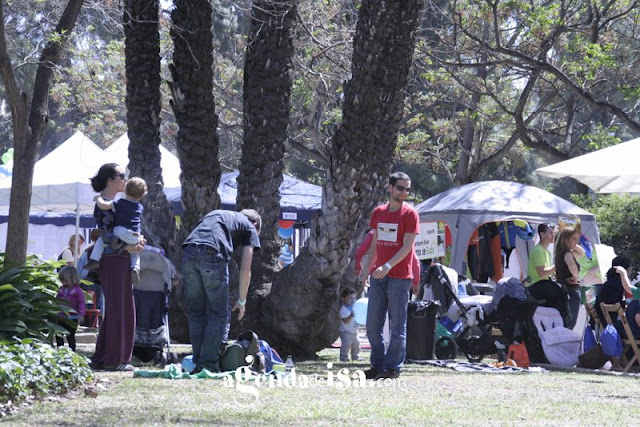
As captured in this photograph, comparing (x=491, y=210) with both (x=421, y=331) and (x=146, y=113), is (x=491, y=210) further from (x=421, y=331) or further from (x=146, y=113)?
(x=146, y=113)

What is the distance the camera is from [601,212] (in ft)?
80.0

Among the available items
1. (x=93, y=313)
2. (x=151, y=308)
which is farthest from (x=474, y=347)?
(x=93, y=313)

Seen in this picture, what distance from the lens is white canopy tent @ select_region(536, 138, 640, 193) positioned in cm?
1207

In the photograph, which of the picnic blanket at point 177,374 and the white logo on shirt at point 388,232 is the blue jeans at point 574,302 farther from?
the picnic blanket at point 177,374

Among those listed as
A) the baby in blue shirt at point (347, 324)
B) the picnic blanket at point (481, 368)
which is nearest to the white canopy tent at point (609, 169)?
the picnic blanket at point (481, 368)

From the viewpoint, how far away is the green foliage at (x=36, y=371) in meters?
6.86

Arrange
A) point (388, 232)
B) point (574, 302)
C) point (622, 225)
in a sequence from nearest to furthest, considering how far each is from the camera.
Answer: point (388, 232) → point (574, 302) → point (622, 225)

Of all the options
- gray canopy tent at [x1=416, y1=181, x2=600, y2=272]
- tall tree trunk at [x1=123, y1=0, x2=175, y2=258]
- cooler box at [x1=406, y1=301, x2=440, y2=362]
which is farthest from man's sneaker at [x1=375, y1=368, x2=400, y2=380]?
gray canopy tent at [x1=416, y1=181, x2=600, y2=272]

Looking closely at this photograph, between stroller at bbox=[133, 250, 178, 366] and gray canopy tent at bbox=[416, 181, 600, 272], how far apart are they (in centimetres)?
828

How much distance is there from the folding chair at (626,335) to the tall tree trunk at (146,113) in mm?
5163

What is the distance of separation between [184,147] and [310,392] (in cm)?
497

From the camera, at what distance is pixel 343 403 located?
7625mm

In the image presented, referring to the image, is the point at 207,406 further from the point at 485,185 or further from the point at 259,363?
the point at 485,185

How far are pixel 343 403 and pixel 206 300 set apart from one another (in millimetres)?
2293
